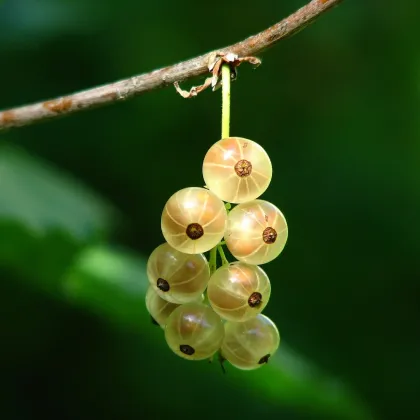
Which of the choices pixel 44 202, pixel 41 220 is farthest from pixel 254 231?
pixel 44 202

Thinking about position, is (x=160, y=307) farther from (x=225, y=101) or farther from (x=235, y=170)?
(x=225, y=101)

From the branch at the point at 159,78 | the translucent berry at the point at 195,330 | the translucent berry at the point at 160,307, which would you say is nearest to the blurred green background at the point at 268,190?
the branch at the point at 159,78

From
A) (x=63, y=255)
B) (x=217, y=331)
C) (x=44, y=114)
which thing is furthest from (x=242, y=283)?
(x=63, y=255)

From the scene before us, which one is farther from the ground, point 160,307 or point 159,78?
point 159,78

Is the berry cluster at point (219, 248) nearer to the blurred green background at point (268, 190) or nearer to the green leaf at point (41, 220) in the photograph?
the green leaf at point (41, 220)

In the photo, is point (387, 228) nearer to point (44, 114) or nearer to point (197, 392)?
point (197, 392)

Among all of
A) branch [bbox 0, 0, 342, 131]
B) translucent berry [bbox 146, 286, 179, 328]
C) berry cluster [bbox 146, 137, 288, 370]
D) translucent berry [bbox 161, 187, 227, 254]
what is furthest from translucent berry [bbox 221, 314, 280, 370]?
branch [bbox 0, 0, 342, 131]

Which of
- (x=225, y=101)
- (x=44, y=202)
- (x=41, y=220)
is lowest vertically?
(x=225, y=101)
